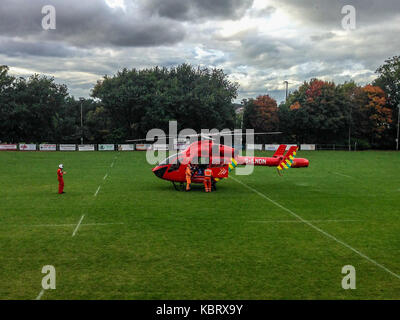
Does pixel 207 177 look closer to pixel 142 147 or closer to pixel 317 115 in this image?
pixel 142 147

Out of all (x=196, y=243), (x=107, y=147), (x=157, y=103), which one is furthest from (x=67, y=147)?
(x=196, y=243)

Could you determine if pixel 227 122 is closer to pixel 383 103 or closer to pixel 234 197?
pixel 383 103

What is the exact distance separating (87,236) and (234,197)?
9525mm

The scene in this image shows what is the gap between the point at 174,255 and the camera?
10.9m

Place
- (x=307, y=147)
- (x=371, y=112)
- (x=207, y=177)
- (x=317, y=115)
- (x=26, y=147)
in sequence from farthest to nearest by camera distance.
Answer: (x=371, y=112) < (x=317, y=115) < (x=307, y=147) < (x=26, y=147) < (x=207, y=177)

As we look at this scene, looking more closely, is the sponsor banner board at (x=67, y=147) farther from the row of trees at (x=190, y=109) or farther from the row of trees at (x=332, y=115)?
the row of trees at (x=332, y=115)

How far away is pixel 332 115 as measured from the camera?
72.9 meters

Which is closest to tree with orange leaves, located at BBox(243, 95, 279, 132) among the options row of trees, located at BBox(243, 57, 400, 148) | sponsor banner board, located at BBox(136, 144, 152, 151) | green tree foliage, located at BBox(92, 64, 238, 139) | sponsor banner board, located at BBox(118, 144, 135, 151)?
row of trees, located at BBox(243, 57, 400, 148)

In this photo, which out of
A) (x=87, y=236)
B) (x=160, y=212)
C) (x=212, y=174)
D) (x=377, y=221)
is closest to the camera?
(x=87, y=236)

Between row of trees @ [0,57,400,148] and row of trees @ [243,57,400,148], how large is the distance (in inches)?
7.3

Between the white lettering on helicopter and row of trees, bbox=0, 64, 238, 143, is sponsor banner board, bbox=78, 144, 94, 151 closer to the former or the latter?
row of trees, bbox=0, 64, 238, 143

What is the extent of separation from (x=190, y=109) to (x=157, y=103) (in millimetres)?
5676

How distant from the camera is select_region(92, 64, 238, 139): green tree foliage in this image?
6500 centimetres
